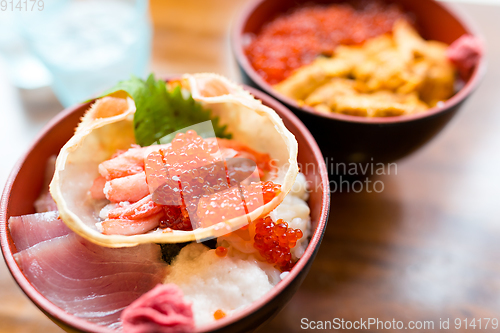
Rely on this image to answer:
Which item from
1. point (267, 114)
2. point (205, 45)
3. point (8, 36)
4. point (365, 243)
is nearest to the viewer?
point (267, 114)

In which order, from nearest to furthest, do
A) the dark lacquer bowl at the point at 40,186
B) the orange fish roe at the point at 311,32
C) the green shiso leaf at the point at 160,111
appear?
the dark lacquer bowl at the point at 40,186, the green shiso leaf at the point at 160,111, the orange fish roe at the point at 311,32

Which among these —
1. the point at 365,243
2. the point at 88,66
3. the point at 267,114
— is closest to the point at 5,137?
the point at 88,66

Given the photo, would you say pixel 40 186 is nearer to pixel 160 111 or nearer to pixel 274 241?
pixel 160 111

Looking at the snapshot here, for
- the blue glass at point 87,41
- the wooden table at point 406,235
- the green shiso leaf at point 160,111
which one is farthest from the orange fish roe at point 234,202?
the blue glass at point 87,41

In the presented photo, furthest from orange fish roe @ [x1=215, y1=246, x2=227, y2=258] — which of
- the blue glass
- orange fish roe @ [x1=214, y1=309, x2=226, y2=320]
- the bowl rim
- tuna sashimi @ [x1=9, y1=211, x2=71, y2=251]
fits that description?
the blue glass

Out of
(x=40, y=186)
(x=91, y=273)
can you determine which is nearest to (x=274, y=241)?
(x=91, y=273)

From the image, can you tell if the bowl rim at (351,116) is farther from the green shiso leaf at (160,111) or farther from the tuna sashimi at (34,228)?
the tuna sashimi at (34,228)

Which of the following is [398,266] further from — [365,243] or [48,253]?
[48,253]
